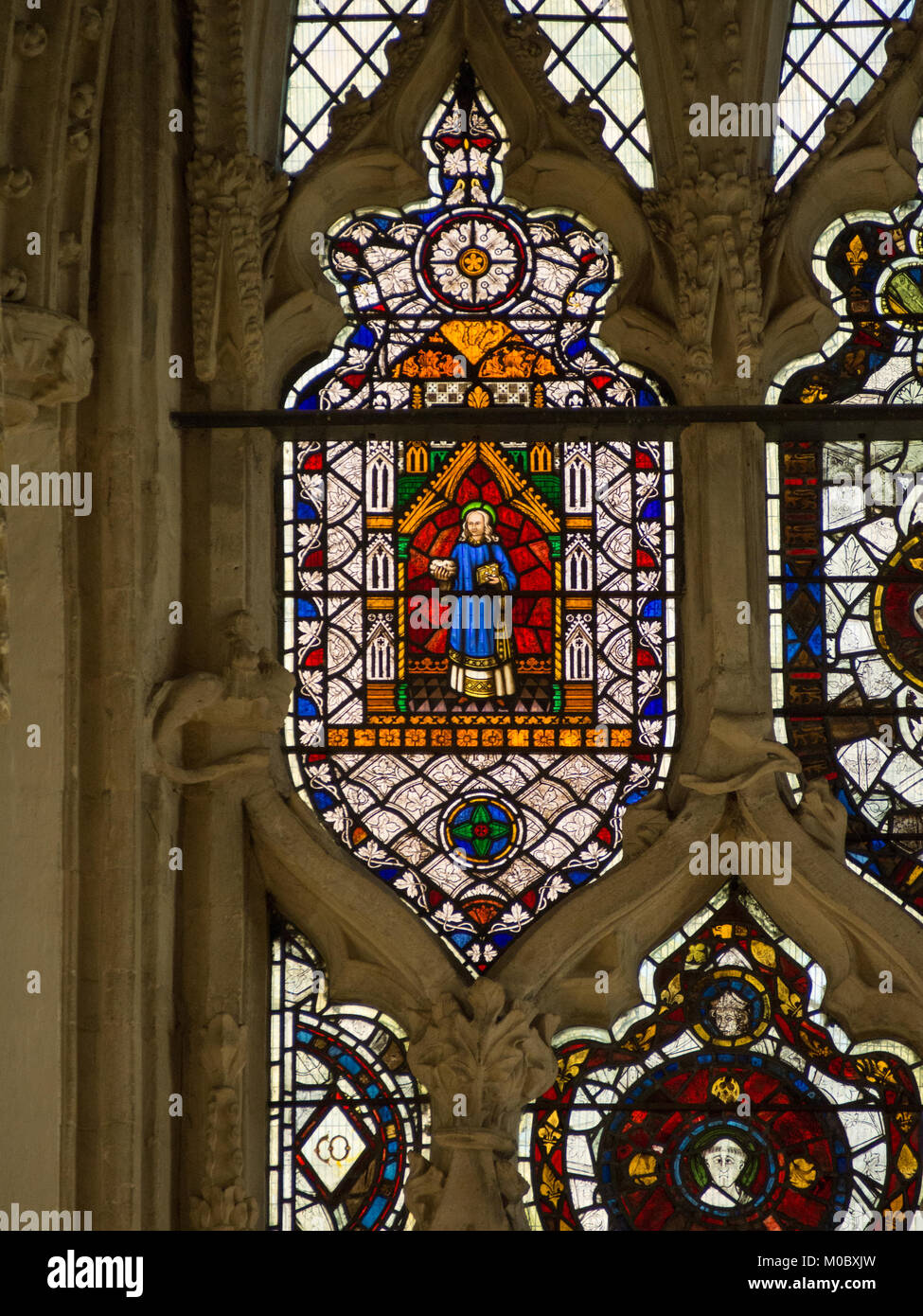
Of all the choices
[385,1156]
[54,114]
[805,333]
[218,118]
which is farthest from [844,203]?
[385,1156]

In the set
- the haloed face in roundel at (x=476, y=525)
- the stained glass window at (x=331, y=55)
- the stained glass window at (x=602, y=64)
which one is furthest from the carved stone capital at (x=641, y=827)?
the stained glass window at (x=331, y=55)

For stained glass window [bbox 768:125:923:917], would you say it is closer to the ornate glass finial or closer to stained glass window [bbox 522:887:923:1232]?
stained glass window [bbox 522:887:923:1232]

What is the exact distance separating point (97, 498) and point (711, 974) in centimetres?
272

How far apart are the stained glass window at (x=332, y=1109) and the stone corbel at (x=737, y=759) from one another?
1392 mm

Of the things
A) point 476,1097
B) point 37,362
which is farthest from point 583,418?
point 476,1097

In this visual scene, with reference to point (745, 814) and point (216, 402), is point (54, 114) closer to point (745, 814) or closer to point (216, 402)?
point (216, 402)

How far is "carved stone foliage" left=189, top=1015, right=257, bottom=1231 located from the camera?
9.40 meters

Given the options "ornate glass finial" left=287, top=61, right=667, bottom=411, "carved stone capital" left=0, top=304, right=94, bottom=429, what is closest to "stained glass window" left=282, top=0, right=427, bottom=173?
"ornate glass finial" left=287, top=61, right=667, bottom=411

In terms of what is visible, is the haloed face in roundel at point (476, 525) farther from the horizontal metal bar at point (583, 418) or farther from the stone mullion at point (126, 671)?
the stone mullion at point (126, 671)

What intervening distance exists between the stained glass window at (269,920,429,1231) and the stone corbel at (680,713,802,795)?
139cm

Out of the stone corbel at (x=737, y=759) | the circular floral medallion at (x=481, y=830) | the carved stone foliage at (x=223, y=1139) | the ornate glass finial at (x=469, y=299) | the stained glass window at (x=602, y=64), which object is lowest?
the carved stone foliage at (x=223, y=1139)

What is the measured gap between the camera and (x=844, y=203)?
10.7 m

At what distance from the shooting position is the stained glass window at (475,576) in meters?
10.1

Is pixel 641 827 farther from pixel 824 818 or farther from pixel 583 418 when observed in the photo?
pixel 583 418
